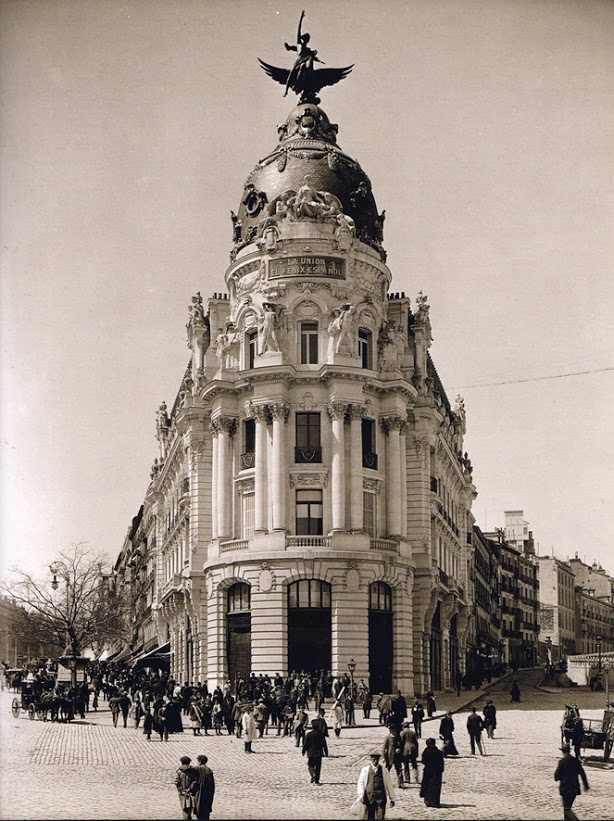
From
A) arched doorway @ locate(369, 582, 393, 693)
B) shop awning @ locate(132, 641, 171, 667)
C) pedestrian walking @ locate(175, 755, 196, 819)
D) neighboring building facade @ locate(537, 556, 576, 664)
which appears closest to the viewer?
pedestrian walking @ locate(175, 755, 196, 819)

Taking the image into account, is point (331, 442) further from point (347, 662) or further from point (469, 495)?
point (469, 495)

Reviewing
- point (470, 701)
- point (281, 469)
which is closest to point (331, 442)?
point (281, 469)

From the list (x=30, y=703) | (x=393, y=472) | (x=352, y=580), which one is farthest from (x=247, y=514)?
(x=30, y=703)

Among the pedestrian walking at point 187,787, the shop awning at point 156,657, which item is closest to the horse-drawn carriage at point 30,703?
the shop awning at point 156,657

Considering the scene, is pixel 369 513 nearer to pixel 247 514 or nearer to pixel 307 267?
pixel 247 514

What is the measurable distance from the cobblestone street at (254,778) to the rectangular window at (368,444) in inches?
789

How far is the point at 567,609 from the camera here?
17150 centimetres

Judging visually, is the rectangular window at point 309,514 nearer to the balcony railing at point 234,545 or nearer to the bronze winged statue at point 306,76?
the balcony railing at point 234,545

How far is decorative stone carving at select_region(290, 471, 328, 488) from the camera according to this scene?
61.2m

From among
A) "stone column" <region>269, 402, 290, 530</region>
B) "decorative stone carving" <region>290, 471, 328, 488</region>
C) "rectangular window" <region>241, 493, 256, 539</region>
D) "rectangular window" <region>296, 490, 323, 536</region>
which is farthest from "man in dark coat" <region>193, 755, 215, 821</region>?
"rectangular window" <region>241, 493, 256, 539</region>

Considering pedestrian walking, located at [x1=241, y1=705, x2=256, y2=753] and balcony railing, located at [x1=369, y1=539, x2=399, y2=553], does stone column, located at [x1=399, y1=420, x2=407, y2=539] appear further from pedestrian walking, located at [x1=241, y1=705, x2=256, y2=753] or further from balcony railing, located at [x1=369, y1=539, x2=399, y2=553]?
pedestrian walking, located at [x1=241, y1=705, x2=256, y2=753]

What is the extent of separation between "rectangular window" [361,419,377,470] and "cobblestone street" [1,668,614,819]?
20.1 metres

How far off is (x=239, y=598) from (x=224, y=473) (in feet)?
22.2

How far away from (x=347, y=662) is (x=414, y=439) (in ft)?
47.1
